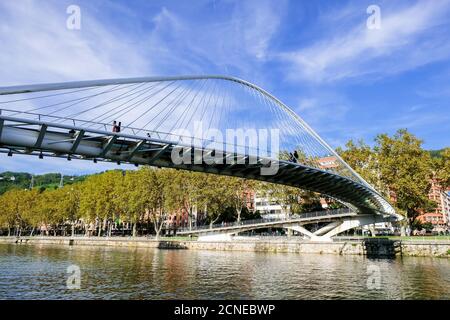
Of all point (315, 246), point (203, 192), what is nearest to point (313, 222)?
point (315, 246)

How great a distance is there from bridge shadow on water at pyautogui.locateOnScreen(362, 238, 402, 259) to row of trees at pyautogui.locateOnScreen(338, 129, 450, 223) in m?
9.58

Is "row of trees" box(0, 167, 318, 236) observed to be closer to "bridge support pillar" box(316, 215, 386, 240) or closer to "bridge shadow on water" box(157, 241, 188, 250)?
"bridge shadow on water" box(157, 241, 188, 250)

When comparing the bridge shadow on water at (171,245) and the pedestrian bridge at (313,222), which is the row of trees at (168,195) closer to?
the pedestrian bridge at (313,222)

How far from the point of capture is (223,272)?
1174 inches

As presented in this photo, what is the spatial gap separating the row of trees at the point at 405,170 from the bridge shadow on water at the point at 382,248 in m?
9.58

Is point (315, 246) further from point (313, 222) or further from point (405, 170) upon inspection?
point (405, 170)

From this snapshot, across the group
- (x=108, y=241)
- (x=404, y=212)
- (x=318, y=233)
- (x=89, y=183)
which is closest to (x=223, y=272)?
(x=318, y=233)

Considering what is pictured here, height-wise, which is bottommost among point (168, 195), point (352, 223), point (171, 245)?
point (171, 245)

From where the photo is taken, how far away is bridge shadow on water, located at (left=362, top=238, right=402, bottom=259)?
4625 centimetres

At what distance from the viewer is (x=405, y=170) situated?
5562cm

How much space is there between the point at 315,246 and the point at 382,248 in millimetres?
9113

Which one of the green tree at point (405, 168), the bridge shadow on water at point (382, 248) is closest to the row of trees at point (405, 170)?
the green tree at point (405, 168)

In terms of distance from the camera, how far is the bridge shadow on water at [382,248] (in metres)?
46.2
